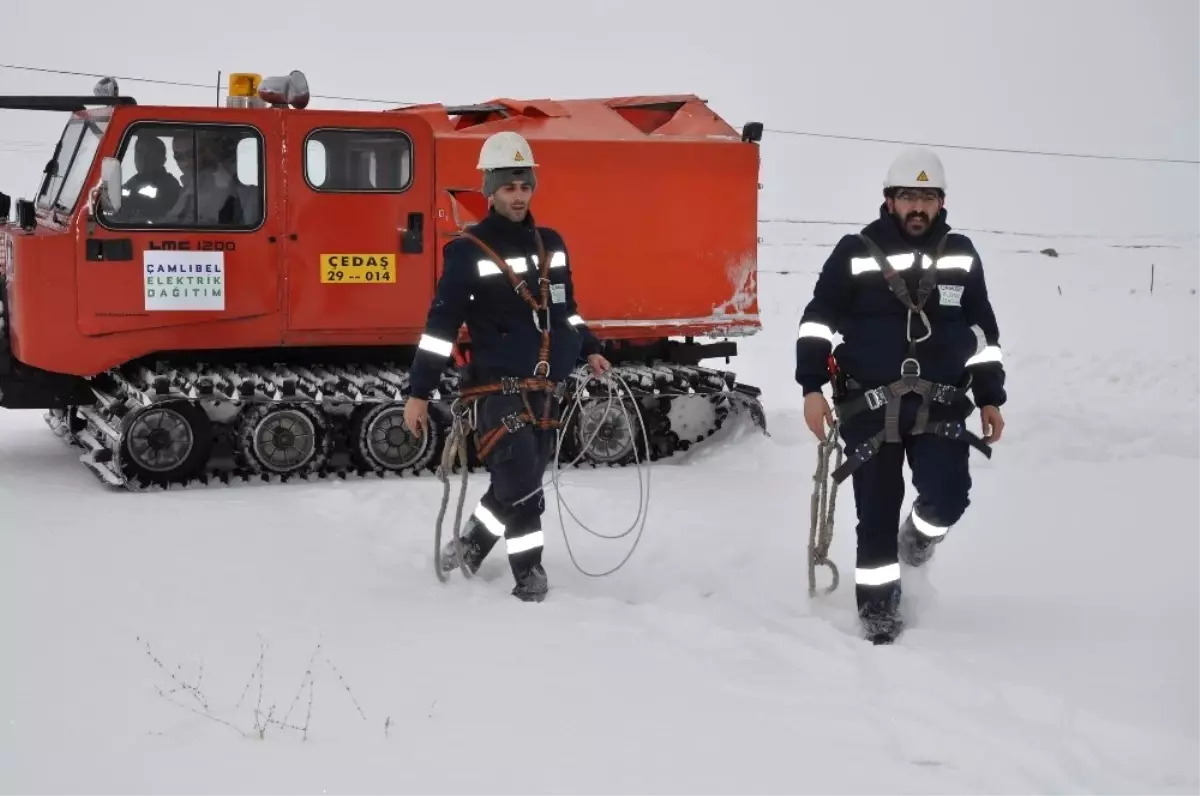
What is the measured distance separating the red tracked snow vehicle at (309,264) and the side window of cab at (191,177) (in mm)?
14

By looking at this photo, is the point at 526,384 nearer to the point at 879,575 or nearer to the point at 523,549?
the point at 523,549

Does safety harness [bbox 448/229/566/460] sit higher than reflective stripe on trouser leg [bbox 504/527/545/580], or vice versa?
safety harness [bbox 448/229/566/460]

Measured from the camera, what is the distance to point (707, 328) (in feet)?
36.1

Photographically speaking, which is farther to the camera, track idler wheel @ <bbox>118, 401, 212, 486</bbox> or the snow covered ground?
track idler wheel @ <bbox>118, 401, 212, 486</bbox>

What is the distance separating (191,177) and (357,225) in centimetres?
116

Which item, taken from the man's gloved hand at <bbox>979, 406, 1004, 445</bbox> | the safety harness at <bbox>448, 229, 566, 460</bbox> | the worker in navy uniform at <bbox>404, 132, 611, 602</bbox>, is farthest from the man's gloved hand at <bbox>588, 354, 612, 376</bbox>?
the man's gloved hand at <bbox>979, 406, 1004, 445</bbox>

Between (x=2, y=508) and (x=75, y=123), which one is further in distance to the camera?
(x=75, y=123)

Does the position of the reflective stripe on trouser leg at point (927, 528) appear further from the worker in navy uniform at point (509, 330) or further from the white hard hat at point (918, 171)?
the worker in navy uniform at point (509, 330)

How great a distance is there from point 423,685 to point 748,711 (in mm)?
1145

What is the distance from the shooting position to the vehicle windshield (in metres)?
9.80

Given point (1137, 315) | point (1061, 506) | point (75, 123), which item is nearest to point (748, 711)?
point (1061, 506)

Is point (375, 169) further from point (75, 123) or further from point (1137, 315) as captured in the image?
point (1137, 315)

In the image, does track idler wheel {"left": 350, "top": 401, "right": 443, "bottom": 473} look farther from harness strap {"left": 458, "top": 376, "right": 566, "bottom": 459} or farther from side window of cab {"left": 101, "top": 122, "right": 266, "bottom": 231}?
harness strap {"left": 458, "top": 376, "right": 566, "bottom": 459}

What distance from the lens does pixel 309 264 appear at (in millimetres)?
9953
